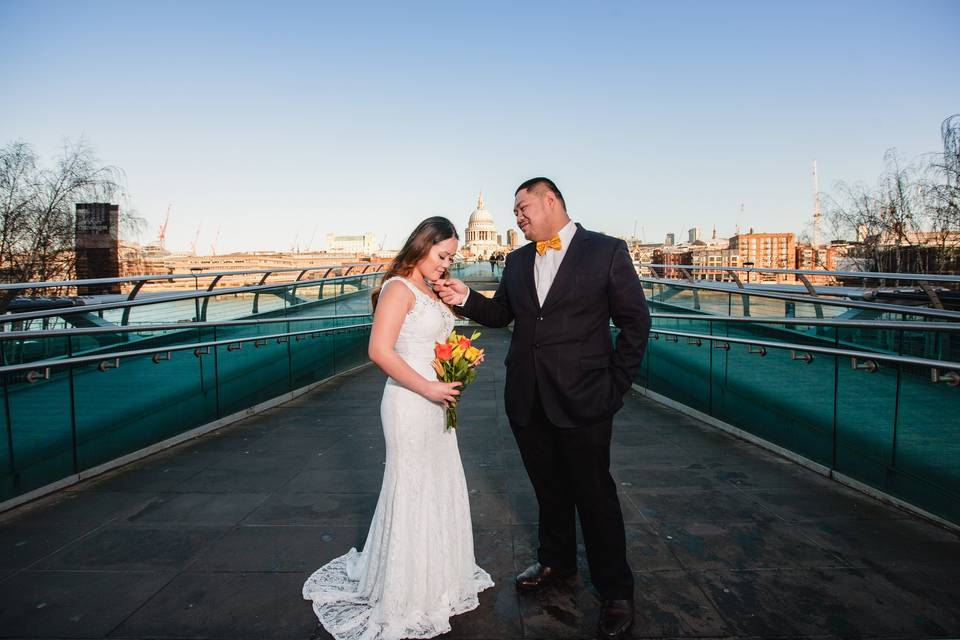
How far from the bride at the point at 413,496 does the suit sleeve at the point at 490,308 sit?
0.25m

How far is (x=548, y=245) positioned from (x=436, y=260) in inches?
21.0

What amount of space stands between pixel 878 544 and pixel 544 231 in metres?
2.45

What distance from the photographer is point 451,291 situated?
277cm

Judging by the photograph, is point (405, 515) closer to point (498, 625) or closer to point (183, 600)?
point (498, 625)

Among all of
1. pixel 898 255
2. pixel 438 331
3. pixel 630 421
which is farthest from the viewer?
pixel 898 255

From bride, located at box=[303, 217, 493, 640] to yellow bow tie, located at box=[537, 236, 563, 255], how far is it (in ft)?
1.35

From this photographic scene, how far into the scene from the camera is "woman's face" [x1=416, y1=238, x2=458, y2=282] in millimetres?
2639

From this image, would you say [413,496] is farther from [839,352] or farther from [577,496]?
[839,352]

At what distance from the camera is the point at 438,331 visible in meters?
2.71

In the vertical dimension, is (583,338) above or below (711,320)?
above

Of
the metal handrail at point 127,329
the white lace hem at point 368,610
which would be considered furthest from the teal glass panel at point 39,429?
the white lace hem at point 368,610

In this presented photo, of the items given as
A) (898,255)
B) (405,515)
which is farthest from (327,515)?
(898,255)

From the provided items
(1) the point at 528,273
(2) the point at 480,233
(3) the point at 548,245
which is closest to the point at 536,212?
(3) the point at 548,245

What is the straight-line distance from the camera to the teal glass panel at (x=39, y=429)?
379 cm
